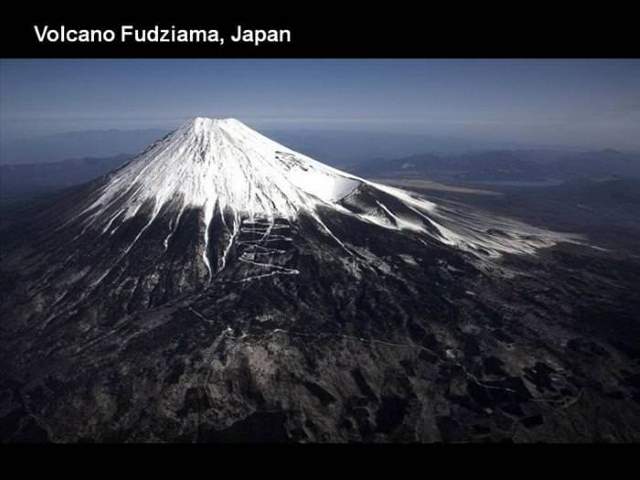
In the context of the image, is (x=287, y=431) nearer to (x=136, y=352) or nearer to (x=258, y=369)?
(x=258, y=369)

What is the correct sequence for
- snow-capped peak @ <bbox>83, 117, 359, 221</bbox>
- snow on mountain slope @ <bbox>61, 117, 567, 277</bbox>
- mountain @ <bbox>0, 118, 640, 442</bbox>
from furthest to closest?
snow-capped peak @ <bbox>83, 117, 359, 221</bbox>
snow on mountain slope @ <bbox>61, 117, 567, 277</bbox>
mountain @ <bbox>0, 118, 640, 442</bbox>

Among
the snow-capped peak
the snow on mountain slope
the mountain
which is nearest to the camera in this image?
the mountain

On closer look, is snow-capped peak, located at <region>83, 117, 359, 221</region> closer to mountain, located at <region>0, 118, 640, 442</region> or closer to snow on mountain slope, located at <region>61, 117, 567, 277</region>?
snow on mountain slope, located at <region>61, 117, 567, 277</region>

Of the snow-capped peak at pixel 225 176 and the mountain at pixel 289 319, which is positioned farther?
the snow-capped peak at pixel 225 176

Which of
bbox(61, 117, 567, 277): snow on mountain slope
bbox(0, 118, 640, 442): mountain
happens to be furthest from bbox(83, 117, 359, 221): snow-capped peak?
bbox(0, 118, 640, 442): mountain

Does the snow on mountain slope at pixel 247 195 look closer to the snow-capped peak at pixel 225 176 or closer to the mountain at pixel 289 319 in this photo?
the snow-capped peak at pixel 225 176

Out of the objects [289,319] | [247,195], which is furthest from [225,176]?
[289,319]

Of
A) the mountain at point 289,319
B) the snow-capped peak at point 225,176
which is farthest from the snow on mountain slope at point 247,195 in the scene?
the mountain at point 289,319

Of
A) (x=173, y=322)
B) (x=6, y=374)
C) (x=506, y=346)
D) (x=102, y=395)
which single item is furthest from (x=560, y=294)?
(x=6, y=374)
